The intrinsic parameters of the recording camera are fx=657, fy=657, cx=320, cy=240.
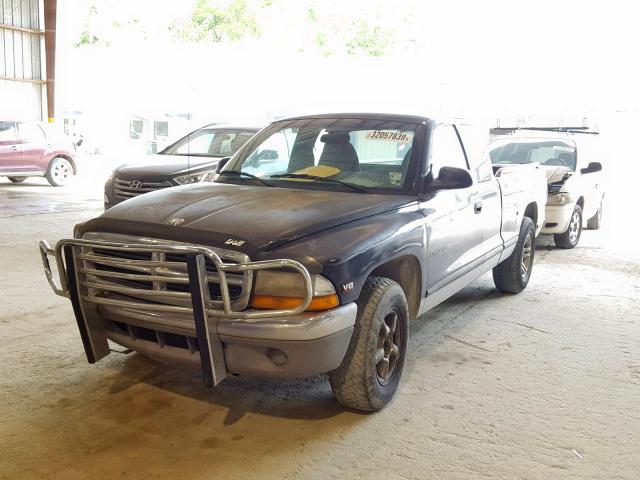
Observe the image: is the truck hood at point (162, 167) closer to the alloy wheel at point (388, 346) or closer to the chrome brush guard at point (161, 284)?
the chrome brush guard at point (161, 284)

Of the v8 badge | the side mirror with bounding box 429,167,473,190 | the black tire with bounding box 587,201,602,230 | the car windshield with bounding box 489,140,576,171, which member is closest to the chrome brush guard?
the v8 badge

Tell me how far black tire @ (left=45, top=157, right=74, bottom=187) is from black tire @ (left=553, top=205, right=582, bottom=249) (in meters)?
11.9

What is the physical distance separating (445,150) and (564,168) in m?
4.88

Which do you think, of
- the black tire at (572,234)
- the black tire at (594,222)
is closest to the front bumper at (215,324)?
the black tire at (572,234)

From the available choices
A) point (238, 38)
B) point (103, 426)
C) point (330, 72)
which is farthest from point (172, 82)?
point (103, 426)

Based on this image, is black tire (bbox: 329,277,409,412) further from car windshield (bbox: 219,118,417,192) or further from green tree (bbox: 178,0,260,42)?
green tree (bbox: 178,0,260,42)

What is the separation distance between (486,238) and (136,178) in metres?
5.04

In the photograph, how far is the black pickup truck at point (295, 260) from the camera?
3111mm

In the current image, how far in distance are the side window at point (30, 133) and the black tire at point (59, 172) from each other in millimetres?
682

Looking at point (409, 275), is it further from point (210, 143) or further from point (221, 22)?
point (221, 22)

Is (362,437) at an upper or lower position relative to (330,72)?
lower

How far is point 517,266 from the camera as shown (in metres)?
6.21

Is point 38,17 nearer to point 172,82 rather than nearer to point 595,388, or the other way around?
point 172,82

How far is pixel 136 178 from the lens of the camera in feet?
28.0
